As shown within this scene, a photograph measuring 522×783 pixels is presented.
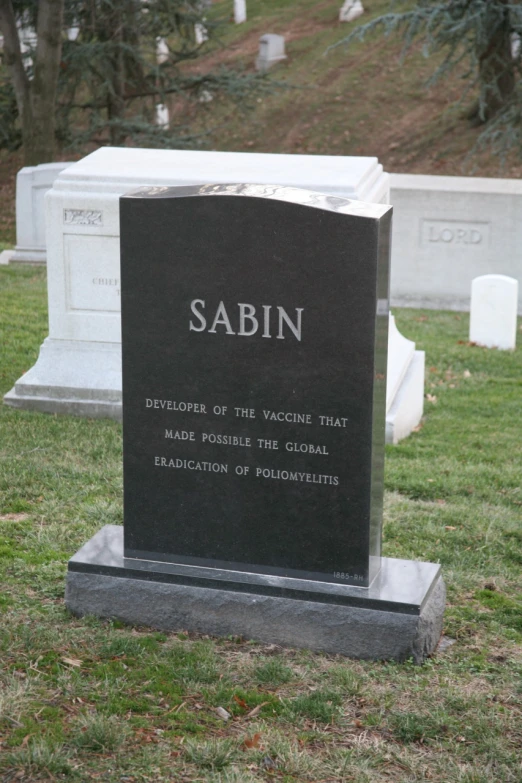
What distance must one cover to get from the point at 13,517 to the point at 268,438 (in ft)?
6.46

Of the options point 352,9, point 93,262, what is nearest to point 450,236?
point 93,262

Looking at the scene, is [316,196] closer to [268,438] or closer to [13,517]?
[268,438]

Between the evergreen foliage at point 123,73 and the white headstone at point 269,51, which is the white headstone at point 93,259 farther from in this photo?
the white headstone at point 269,51

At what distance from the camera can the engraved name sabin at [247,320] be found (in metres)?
4.09

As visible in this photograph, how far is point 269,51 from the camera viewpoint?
28859 mm

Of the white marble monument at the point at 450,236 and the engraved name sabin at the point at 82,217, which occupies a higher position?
the engraved name sabin at the point at 82,217

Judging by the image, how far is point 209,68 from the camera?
101 feet

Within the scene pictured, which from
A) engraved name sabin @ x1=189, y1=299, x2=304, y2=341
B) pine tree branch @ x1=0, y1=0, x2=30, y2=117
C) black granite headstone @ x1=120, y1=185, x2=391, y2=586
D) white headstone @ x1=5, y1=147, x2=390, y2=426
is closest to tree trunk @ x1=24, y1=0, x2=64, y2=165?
pine tree branch @ x1=0, y1=0, x2=30, y2=117

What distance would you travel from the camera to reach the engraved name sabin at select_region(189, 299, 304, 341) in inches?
161

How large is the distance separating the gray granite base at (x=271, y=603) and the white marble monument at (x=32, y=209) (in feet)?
33.2

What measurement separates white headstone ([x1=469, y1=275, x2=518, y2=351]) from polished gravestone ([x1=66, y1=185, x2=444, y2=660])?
21.4ft

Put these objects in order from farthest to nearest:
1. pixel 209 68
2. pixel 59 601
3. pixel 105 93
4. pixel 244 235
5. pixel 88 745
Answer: pixel 209 68
pixel 105 93
pixel 59 601
pixel 244 235
pixel 88 745

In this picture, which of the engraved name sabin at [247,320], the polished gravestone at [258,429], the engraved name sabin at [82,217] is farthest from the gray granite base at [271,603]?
the engraved name sabin at [82,217]

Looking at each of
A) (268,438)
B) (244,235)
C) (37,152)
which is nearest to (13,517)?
(268,438)
